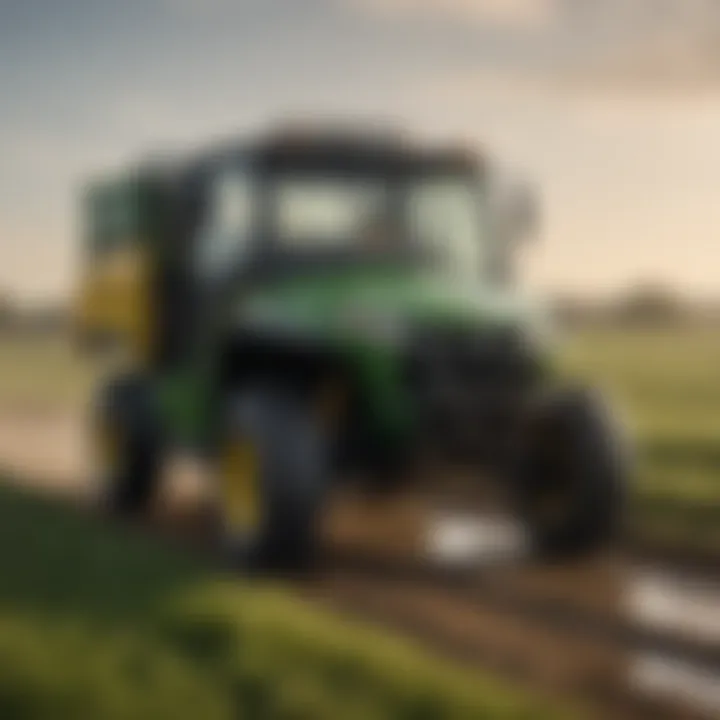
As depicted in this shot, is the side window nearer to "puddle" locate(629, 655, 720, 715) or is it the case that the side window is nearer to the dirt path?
the dirt path

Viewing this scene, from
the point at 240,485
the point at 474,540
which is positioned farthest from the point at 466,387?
the point at 240,485

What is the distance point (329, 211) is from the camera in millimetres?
2812

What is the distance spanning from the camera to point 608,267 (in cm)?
244

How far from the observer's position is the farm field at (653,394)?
2570 mm

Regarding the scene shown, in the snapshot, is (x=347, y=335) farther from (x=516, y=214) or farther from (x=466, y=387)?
(x=516, y=214)

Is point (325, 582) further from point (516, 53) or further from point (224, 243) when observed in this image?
point (516, 53)

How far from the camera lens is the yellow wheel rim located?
112 inches

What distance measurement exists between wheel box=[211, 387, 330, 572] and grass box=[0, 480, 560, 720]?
0.14 meters

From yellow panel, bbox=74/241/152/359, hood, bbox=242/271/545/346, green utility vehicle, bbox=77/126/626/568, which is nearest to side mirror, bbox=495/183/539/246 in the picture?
green utility vehicle, bbox=77/126/626/568

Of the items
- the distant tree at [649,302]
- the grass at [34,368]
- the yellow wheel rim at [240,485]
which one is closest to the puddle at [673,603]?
the distant tree at [649,302]

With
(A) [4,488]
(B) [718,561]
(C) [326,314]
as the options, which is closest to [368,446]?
(C) [326,314]

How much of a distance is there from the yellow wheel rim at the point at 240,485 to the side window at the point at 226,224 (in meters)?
0.34

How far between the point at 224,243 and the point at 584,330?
0.73 meters

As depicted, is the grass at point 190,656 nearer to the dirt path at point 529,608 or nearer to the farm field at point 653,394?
the dirt path at point 529,608
